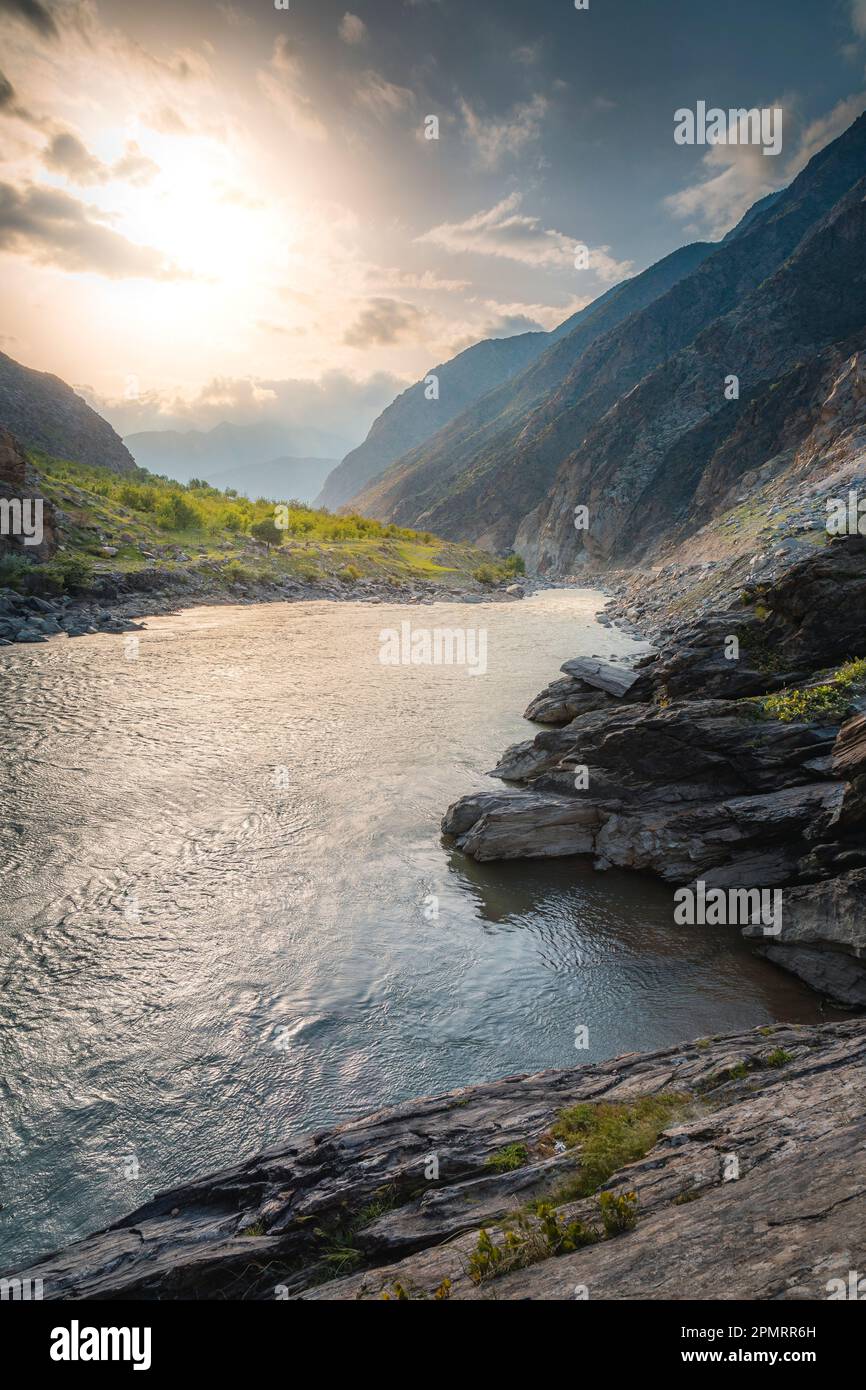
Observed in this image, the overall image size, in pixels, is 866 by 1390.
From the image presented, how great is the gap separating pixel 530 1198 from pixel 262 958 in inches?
283

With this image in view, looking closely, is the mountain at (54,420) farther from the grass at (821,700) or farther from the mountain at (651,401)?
the grass at (821,700)

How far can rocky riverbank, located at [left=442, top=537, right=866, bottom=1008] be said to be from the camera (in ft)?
39.4

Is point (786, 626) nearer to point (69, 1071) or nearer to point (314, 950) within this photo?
point (314, 950)

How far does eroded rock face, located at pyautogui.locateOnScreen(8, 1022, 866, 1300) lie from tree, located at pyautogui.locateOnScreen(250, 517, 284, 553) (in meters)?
73.1

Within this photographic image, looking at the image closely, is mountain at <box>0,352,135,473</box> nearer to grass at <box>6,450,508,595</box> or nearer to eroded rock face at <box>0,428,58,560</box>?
grass at <box>6,450,508,595</box>

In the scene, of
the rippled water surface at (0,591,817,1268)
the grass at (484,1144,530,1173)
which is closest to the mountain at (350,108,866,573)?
the rippled water surface at (0,591,817,1268)

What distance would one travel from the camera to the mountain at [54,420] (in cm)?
10925

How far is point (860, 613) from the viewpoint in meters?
→ 17.4

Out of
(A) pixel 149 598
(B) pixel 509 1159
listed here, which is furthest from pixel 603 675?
(A) pixel 149 598

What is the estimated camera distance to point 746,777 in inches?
599

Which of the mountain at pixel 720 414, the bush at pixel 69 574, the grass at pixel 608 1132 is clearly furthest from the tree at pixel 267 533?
the grass at pixel 608 1132

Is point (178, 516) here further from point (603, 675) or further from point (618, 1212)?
point (618, 1212)

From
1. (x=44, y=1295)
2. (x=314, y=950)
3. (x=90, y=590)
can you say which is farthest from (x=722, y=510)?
(x=44, y=1295)

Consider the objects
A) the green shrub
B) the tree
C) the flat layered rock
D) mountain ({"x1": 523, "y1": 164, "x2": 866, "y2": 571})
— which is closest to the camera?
the green shrub
